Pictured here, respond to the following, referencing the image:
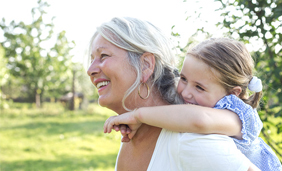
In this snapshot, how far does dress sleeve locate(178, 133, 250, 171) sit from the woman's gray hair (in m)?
0.58

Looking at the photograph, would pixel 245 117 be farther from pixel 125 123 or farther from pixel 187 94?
pixel 125 123

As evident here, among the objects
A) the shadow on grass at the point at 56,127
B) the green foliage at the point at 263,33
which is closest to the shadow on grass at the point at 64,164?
the shadow on grass at the point at 56,127

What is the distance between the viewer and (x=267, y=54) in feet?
8.57

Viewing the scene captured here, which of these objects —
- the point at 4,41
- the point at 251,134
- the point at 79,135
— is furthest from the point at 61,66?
the point at 251,134

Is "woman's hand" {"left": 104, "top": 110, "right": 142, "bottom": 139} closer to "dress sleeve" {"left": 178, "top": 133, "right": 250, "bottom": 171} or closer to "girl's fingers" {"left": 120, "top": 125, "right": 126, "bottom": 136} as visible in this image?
"girl's fingers" {"left": 120, "top": 125, "right": 126, "bottom": 136}

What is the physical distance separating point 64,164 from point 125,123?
6145mm

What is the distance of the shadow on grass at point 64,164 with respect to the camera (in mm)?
6727

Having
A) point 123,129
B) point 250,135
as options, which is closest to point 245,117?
point 250,135

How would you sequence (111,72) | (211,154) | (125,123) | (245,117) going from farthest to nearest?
1. (111,72)
2. (125,123)
3. (245,117)
4. (211,154)

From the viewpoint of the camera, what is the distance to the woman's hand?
5.13ft

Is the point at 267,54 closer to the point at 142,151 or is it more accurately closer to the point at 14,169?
the point at 142,151

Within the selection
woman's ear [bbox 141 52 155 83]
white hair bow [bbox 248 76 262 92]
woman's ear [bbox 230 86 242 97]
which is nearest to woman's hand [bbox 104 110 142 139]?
woman's ear [bbox 141 52 155 83]

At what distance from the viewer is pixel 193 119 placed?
1309 millimetres

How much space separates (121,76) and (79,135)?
8.94 metres
